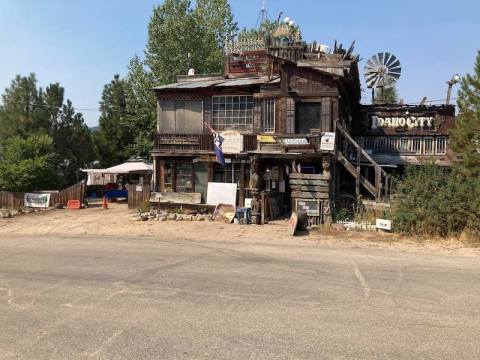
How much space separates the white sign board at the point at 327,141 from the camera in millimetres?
19234

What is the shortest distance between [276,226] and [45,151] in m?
16.8

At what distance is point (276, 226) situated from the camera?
707 inches

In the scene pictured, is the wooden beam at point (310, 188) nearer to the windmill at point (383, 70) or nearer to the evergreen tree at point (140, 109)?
the windmill at point (383, 70)

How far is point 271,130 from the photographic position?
72.6 feet

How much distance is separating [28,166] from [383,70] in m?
21.7

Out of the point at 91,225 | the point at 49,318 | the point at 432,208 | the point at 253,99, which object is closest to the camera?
the point at 49,318

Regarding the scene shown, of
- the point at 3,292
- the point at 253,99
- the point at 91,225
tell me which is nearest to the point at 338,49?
the point at 253,99

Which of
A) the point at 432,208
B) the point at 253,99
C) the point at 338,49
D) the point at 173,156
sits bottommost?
the point at 432,208

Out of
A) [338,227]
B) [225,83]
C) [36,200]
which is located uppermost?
[225,83]

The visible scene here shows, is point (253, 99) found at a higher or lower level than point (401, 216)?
higher

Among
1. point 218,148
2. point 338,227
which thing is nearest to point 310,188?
point 338,227

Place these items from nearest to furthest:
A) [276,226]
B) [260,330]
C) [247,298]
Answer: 1. [260,330]
2. [247,298]
3. [276,226]

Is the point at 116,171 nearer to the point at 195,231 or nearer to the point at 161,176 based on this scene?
the point at 161,176

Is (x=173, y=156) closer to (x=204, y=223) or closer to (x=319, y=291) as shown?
(x=204, y=223)
